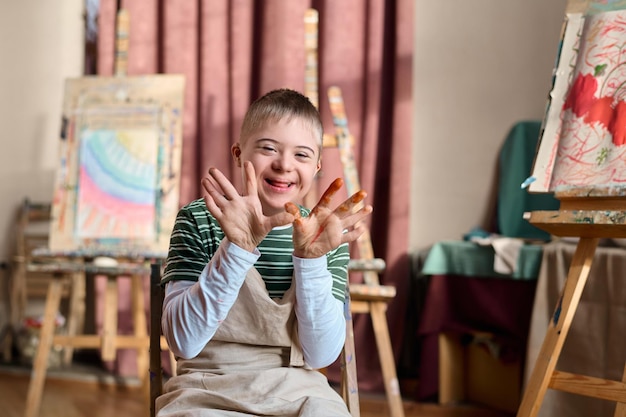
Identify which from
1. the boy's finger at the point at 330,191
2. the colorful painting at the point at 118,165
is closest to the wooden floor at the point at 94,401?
the colorful painting at the point at 118,165

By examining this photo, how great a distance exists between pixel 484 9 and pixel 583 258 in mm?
1613

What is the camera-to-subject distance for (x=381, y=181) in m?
3.07

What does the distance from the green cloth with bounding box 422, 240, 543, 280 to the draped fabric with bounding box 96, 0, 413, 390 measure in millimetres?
280

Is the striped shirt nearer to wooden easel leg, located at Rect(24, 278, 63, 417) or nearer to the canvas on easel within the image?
the canvas on easel

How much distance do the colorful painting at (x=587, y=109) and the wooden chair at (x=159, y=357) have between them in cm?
67

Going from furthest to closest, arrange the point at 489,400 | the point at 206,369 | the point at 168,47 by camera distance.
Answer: the point at 168,47, the point at 489,400, the point at 206,369

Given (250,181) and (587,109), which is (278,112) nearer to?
(250,181)

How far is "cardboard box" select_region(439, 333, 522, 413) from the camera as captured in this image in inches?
101

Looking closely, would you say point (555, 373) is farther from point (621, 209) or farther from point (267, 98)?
point (267, 98)

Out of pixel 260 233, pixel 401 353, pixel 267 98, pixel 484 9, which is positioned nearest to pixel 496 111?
pixel 484 9

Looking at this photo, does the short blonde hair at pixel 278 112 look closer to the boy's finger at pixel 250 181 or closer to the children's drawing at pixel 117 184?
the boy's finger at pixel 250 181

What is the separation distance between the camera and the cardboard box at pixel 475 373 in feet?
8.40

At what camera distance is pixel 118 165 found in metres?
2.75

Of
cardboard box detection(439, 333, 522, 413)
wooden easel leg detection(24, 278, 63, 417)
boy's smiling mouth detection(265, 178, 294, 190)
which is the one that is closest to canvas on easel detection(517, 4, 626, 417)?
boy's smiling mouth detection(265, 178, 294, 190)
